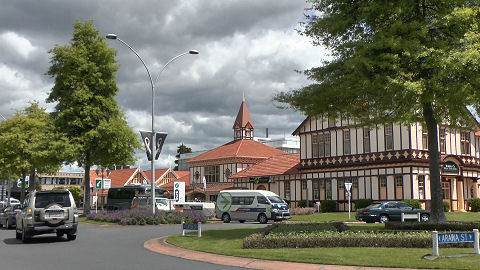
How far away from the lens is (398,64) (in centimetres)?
1650

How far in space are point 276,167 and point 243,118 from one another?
66.2 feet

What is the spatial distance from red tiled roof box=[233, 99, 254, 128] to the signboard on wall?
35947mm

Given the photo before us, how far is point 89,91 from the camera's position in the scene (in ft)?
126

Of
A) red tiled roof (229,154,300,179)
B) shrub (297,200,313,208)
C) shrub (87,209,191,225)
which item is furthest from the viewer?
red tiled roof (229,154,300,179)

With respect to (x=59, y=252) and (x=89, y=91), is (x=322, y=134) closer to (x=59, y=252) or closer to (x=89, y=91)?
(x=89, y=91)

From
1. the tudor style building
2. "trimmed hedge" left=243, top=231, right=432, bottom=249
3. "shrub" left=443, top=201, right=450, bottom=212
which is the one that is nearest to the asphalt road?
"trimmed hedge" left=243, top=231, right=432, bottom=249

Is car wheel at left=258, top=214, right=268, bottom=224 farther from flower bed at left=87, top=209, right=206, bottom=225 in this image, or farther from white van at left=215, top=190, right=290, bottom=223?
flower bed at left=87, top=209, right=206, bottom=225

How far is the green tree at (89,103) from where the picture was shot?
37.7m

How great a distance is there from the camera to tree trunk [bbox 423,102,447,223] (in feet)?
59.8

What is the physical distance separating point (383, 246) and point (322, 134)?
3618 cm

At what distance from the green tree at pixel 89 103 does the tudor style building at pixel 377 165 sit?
1728 centimetres

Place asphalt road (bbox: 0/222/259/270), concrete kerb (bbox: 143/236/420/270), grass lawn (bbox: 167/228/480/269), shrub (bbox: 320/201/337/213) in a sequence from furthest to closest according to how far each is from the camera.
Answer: shrub (bbox: 320/201/337/213) → asphalt road (bbox: 0/222/259/270) → concrete kerb (bbox: 143/236/420/270) → grass lawn (bbox: 167/228/480/269)

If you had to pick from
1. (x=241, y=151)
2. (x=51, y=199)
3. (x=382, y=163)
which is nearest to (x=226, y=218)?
(x=382, y=163)

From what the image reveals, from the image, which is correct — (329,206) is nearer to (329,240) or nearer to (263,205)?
(263,205)
